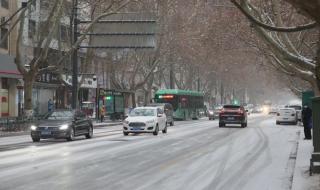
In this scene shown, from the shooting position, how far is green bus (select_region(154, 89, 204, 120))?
59.8 metres

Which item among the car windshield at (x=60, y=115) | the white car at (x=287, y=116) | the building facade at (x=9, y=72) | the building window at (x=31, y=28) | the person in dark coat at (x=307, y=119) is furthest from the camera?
the building window at (x=31, y=28)

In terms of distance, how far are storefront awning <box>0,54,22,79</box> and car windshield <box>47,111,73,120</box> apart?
16420 millimetres

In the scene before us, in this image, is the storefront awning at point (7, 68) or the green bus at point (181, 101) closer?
the storefront awning at point (7, 68)

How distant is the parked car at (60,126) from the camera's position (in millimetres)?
26125

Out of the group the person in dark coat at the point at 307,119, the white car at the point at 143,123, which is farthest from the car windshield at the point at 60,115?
the person in dark coat at the point at 307,119

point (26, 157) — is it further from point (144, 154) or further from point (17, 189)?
point (17, 189)

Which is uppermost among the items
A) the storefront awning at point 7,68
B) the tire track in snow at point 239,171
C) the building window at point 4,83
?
the storefront awning at point 7,68

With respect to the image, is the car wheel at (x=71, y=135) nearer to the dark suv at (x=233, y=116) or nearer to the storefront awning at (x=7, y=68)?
the storefront awning at (x=7, y=68)

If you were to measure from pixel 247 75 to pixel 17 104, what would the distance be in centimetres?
6687

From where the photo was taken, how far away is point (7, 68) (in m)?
44.2

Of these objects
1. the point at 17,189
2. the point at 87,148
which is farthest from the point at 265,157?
the point at 17,189

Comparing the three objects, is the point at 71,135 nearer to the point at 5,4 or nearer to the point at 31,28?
the point at 5,4

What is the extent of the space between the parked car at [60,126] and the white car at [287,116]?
2667 cm

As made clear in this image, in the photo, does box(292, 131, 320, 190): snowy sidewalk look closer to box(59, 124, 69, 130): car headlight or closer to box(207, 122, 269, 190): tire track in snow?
box(207, 122, 269, 190): tire track in snow
